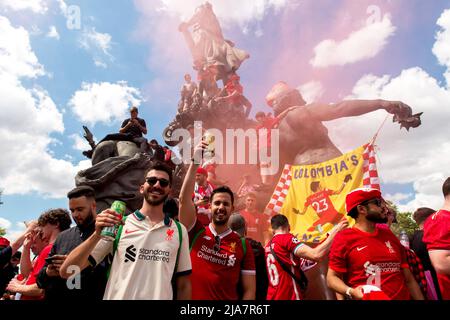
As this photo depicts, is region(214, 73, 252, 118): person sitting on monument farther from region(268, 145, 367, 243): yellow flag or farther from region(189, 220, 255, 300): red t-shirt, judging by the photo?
region(189, 220, 255, 300): red t-shirt

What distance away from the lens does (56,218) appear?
4430 millimetres

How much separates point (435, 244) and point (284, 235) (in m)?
1.66

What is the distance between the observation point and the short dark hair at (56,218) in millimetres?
4395

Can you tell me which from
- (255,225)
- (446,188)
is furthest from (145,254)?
(255,225)

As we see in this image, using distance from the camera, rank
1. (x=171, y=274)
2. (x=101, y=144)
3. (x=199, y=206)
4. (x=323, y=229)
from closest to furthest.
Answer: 1. (x=171, y=274)
2. (x=199, y=206)
3. (x=323, y=229)
4. (x=101, y=144)

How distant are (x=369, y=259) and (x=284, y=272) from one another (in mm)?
1412

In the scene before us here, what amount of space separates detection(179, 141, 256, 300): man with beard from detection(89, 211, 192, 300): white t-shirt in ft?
1.74

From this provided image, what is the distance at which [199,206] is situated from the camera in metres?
A: 6.30

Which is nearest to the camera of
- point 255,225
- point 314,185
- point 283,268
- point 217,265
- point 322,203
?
point 217,265

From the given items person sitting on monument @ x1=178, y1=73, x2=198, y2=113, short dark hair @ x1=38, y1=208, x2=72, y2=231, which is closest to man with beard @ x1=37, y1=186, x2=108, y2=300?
short dark hair @ x1=38, y1=208, x2=72, y2=231

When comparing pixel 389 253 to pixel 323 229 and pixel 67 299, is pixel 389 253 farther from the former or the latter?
pixel 323 229

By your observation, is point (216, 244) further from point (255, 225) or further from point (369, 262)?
point (255, 225)

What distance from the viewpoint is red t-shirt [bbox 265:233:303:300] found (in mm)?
4180
